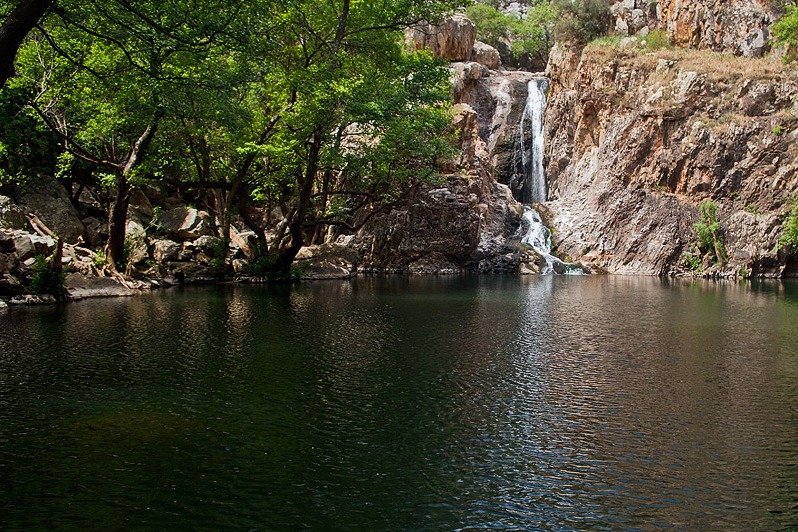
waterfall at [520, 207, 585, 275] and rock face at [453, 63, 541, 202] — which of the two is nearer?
waterfall at [520, 207, 585, 275]

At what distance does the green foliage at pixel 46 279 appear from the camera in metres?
24.5

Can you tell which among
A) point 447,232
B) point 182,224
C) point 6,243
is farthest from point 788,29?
point 6,243

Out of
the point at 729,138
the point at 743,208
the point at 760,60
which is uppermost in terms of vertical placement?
the point at 760,60

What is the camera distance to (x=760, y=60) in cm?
5794

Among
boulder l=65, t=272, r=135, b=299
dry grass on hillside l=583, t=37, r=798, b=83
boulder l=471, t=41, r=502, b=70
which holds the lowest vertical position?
boulder l=65, t=272, r=135, b=299

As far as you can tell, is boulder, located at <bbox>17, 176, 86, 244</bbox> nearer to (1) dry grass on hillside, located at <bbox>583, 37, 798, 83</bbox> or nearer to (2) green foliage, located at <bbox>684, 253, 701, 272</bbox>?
(2) green foliage, located at <bbox>684, 253, 701, 272</bbox>

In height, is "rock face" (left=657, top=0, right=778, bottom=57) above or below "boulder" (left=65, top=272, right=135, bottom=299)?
above

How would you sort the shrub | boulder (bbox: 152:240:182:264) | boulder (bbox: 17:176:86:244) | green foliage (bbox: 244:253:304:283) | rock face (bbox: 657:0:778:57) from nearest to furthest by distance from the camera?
boulder (bbox: 17:176:86:244), boulder (bbox: 152:240:182:264), green foliage (bbox: 244:253:304:283), the shrub, rock face (bbox: 657:0:778:57)

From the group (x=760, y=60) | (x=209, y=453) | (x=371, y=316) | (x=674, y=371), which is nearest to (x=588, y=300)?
(x=371, y=316)

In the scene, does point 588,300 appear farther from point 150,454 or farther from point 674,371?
point 150,454

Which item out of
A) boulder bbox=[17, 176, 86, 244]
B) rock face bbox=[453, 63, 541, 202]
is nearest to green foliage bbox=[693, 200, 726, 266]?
rock face bbox=[453, 63, 541, 202]

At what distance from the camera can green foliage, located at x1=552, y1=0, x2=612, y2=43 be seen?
218ft

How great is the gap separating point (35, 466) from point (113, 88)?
15861mm

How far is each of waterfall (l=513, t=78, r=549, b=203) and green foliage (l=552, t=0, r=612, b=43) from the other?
27.9ft
